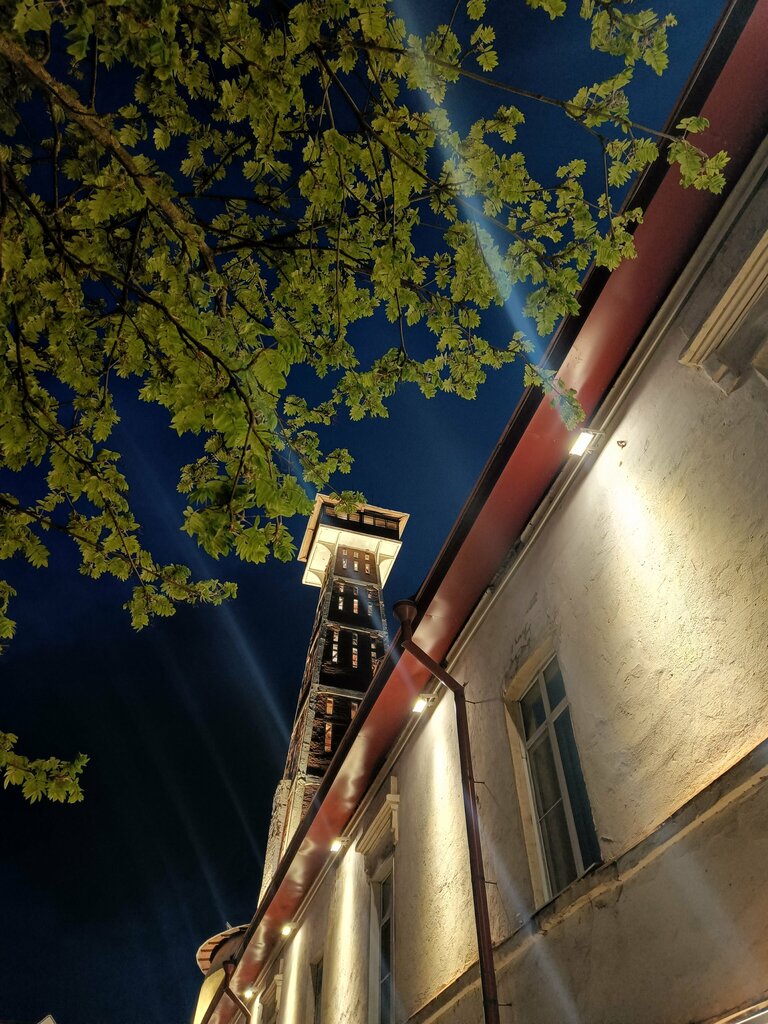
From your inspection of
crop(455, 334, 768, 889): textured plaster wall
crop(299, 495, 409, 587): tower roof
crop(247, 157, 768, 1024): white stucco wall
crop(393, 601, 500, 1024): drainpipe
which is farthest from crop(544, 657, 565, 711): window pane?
crop(299, 495, 409, 587): tower roof

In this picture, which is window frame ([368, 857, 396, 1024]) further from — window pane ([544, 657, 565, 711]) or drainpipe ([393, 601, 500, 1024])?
window pane ([544, 657, 565, 711])

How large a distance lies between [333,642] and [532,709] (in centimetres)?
2563

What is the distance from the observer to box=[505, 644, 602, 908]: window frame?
4938 mm

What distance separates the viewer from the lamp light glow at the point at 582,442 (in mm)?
5656

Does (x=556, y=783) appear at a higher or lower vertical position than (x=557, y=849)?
higher

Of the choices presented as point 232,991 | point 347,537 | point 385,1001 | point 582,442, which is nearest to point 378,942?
point 385,1001

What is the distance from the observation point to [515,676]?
20.3 feet

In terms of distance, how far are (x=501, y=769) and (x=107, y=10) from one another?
6406 millimetres

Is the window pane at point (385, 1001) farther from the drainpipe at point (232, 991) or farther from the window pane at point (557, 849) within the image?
the drainpipe at point (232, 991)

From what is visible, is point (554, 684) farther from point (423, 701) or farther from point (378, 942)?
point (378, 942)

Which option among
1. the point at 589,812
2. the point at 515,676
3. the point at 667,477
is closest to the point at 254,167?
the point at 667,477

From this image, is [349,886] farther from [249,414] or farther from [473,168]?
Answer: [473,168]

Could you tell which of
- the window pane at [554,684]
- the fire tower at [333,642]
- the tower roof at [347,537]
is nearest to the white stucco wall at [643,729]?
the window pane at [554,684]

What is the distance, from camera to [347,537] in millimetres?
39031
